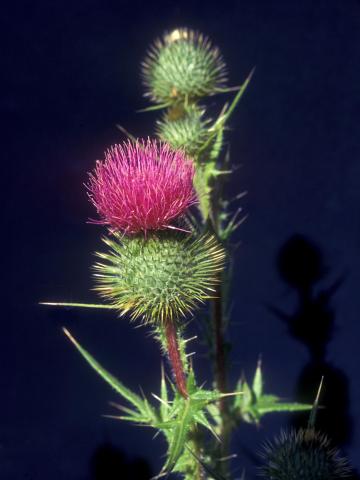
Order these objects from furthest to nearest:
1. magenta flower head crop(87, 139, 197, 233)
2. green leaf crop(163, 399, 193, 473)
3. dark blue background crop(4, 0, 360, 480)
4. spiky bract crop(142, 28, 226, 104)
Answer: dark blue background crop(4, 0, 360, 480) → spiky bract crop(142, 28, 226, 104) → magenta flower head crop(87, 139, 197, 233) → green leaf crop(163, 399, 193, 473)

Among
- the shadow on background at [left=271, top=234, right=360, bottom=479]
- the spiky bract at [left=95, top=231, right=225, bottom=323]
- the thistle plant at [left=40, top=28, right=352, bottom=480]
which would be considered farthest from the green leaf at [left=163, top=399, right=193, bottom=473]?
the shadow on background at [left=271, top=234, right=360, bottom=479]

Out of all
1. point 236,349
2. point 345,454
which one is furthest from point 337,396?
point 236,349

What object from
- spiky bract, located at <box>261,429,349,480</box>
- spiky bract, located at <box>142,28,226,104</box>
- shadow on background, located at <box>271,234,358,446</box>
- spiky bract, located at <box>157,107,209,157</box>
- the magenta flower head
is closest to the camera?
the magenta flower head

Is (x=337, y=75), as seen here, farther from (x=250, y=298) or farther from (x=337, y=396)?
(x=337, y=396)

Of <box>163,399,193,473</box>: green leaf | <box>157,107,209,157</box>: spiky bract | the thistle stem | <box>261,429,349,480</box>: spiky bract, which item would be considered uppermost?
<box>157,107,209,157</box>: spiky bract

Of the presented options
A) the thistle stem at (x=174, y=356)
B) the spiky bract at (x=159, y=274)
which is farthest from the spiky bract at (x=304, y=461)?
the spiky bract at (x=159, y=274)

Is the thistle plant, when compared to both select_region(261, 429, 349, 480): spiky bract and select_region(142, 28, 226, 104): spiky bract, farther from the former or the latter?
select_region(142, 28, 226, 104): spiky bract
